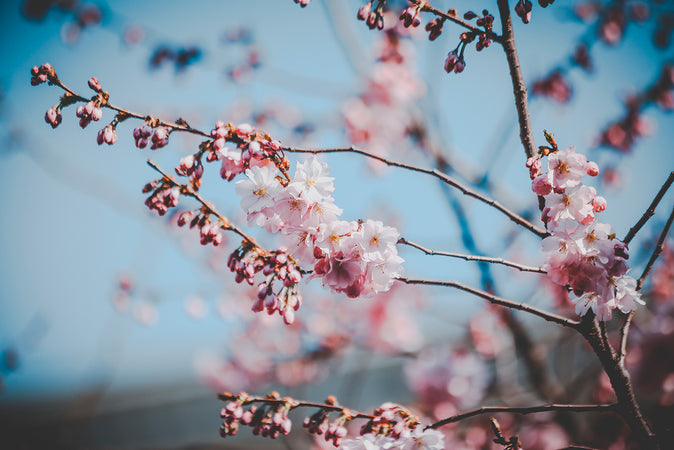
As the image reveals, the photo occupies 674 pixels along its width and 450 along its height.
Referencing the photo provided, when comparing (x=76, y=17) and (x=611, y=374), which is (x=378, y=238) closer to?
(x=611, y=374)

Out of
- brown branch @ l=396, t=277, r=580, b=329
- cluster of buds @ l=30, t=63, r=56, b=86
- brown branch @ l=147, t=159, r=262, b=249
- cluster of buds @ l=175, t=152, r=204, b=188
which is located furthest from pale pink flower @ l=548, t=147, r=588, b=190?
cluster of buds @ l=30, t=63, r=56, b=86

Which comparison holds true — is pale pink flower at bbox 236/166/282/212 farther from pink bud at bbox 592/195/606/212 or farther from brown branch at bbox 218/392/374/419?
pink bud at bbox 592/195/606/212

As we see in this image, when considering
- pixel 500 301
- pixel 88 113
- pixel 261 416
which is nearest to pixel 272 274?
pixel 261 416

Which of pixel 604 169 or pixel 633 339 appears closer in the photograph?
pixel 633 339

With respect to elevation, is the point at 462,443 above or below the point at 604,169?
below

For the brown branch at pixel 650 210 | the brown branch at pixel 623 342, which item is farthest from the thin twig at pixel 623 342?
the brown branch at pixel 650 210

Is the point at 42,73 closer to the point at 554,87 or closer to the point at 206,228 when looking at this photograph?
the point at 206,228

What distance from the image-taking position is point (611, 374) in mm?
1409

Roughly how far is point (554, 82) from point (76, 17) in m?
5.19

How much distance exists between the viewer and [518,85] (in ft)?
4.75

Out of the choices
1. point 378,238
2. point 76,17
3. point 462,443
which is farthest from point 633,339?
point 76,17

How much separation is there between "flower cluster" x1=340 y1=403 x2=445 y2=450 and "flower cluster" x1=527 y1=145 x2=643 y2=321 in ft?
2.35

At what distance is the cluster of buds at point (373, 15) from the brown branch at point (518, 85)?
434 millimetres

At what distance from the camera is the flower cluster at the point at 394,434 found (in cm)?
146
